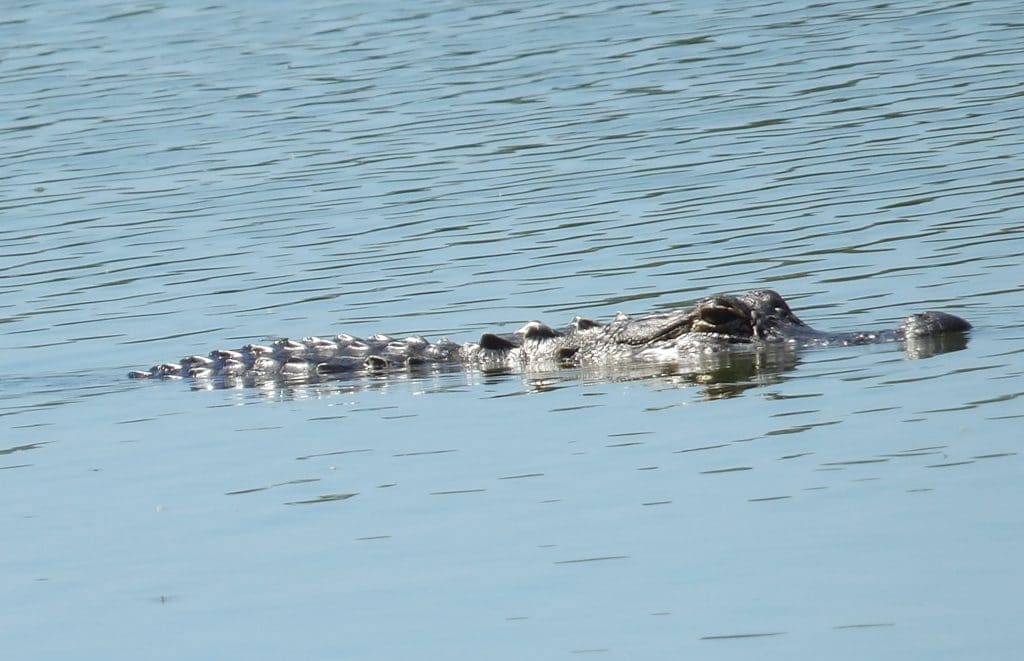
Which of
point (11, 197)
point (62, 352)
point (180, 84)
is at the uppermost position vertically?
point (180, 84)

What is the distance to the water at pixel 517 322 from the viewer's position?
8453mm

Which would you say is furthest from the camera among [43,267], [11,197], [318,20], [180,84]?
[318,20]

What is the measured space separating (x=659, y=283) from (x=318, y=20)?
19.5 metres

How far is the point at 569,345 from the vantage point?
46.1 ft

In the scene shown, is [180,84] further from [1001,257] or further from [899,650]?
[899,650]

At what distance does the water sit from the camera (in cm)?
845

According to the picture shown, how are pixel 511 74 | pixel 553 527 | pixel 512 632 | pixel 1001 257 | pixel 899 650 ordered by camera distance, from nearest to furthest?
pixel 899 650 → pixel 512 632 → pixel 553 527 → pixel 1001 257 → pixel 511 74

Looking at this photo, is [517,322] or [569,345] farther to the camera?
[517,322]

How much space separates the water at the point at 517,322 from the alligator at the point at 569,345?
0.27 meters

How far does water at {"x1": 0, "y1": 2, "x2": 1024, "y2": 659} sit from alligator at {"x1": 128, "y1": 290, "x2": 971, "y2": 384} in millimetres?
269

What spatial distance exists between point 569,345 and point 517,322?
1296 millimetres

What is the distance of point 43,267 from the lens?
62.4 ft

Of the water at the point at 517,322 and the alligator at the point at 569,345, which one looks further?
the alligator at the point at 569,345

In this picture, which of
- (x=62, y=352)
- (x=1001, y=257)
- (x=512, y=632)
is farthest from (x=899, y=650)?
(x=62, y=352)
